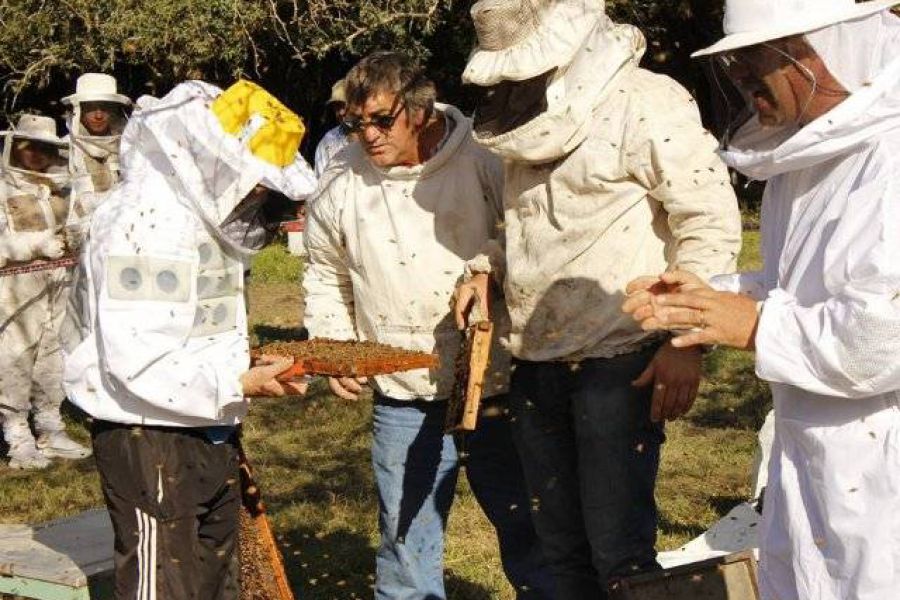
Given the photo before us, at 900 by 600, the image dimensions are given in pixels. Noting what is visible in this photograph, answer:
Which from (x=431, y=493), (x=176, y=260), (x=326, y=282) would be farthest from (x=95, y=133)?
(x=176, y=260)

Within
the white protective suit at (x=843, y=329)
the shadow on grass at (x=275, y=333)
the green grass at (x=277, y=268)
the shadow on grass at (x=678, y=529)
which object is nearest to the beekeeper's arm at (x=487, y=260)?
the white protective suit at (x=843, y=329)

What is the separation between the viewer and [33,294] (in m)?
7.48

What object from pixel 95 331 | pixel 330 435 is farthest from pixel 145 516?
pixel 330 435

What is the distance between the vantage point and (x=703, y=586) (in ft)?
11.0

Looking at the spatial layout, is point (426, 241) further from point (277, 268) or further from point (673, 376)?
point (277, 268)

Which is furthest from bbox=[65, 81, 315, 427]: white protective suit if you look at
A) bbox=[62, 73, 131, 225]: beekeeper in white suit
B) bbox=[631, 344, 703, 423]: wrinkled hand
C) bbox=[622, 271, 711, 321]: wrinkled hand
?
bbox=[62, 73, 131, 225]: beekeeper in white suit

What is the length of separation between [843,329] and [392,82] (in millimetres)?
1981

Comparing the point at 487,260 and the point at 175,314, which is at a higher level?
the point at 487,260

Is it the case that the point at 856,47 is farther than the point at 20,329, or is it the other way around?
the point at 20,329

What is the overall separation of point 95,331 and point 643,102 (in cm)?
154

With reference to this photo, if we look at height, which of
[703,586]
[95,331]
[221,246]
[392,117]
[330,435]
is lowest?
[330,435]

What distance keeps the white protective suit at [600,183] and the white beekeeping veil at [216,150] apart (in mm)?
534

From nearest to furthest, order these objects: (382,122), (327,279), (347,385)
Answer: (347,385) < (382,122) < (327,279)

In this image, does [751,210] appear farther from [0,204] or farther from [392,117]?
[392,117]
